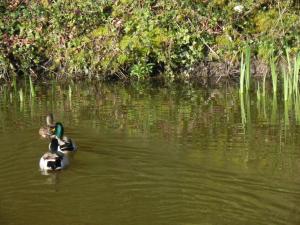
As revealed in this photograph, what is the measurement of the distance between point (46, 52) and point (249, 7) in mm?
6335

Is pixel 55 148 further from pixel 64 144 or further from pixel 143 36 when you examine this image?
pixel 143 36

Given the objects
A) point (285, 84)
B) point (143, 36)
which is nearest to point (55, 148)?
point (285, 84)

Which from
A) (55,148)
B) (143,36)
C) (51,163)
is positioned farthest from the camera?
(143,36)

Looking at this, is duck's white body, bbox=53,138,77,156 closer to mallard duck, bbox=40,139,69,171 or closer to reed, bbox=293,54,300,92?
mallard duck, bbox=40,139,69,171

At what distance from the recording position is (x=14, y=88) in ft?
59.0

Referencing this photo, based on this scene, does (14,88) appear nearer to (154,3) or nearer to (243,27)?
(154,3)

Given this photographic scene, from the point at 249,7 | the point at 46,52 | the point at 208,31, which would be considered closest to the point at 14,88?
the point at 46,52

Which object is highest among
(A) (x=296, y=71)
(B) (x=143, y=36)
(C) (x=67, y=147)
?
(B) (x=143, y=36)

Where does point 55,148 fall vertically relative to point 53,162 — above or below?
above

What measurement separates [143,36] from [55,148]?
30.9 feet

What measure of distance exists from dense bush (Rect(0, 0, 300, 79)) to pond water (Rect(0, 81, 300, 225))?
3519 millimetres

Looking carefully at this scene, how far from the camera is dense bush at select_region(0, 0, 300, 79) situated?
18.8 meters

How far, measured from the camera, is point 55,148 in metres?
10.3

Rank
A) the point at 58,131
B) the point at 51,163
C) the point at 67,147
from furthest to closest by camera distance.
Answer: the point at 58,131
the point at 67,147
the point at 51,163
